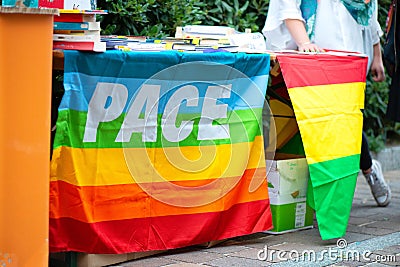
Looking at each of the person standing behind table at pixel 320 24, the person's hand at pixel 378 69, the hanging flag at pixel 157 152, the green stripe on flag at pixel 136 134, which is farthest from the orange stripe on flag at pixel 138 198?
the person's hand at pixel 378 69

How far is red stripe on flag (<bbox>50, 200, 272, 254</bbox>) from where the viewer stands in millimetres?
3375

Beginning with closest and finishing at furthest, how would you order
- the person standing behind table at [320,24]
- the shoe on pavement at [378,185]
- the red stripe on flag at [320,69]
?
the red stripe on flag at [320,69]
the person standing behind table at [320,24]
the shoe on pavement at [378,185]

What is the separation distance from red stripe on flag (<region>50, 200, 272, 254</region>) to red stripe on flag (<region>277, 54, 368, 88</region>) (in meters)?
0.63

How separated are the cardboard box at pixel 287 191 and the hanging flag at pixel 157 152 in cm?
18

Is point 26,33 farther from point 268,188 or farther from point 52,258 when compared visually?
point 268,188

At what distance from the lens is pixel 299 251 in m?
3.93

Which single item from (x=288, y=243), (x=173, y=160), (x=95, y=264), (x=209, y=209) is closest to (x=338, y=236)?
(x=288, y=243)

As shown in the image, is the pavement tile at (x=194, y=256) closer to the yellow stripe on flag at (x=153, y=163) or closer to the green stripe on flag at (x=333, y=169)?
the yellow stripe on flag at (x=153, y=163)

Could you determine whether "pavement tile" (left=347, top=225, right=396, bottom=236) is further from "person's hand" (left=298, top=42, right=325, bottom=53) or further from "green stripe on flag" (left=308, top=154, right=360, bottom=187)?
"person's hand" (left=298, top=42, right=325, bottom=53)

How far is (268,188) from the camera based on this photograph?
13.9 ft

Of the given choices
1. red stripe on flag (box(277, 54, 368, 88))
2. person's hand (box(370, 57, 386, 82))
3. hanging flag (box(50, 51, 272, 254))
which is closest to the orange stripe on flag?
hanging flag (box(50, 51, 272, 254))

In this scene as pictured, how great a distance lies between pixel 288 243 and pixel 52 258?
3.91ft

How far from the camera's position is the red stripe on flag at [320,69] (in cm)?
395

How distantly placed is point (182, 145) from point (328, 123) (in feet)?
2.65
